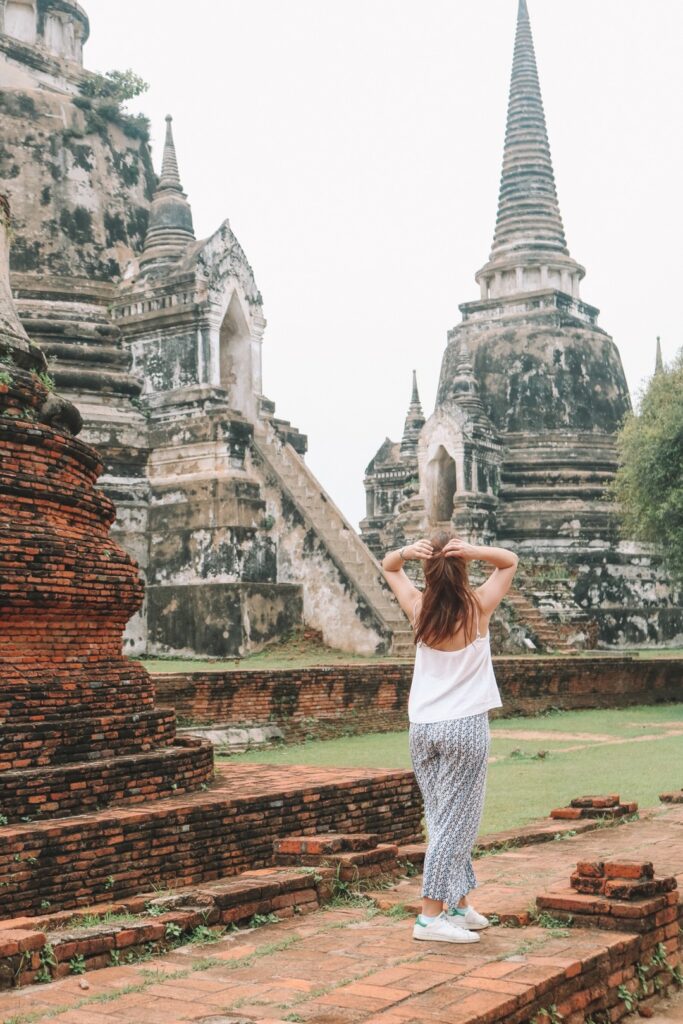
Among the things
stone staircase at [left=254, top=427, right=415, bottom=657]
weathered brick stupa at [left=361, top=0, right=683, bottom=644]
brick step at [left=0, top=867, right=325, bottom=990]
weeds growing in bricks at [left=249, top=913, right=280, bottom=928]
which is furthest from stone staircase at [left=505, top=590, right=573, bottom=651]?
weeds growing in bricks at [left=249, top=913, right=280, bottom=928]

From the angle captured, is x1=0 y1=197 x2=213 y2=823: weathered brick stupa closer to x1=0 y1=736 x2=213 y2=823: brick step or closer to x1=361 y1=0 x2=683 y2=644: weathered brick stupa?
x1=0 y1=736 x2=213 y2=823: brick step

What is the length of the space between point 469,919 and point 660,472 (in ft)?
47.1

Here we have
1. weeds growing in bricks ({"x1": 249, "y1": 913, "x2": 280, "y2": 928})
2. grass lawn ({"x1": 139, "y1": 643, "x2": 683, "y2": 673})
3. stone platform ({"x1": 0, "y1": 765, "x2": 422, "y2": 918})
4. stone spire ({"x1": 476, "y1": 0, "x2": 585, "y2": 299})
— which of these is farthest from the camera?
stone spire ({"x1": 476, "y1": 0, "x2": 585, "y2": 299})

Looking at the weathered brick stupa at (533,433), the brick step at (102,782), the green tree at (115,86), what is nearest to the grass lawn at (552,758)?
the brick step at (102,782)

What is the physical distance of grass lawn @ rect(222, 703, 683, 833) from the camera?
29.3 ft

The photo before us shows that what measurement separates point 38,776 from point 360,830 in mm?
1812

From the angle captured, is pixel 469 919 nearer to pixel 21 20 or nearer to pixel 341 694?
pixel 341 694

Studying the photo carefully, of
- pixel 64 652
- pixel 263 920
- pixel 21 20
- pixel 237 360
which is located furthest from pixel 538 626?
pixel 263 920

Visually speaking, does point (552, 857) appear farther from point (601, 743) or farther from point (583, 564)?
point (583, 564)

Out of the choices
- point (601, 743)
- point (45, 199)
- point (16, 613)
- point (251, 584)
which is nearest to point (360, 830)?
point (16, 613)

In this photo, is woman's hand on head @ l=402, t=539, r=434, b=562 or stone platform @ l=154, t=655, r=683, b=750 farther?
stone platform @ l=154, t=655, r=683, b=750

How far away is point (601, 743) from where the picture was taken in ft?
42.8

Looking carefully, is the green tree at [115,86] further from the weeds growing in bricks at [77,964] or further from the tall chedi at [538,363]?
the weeds growing in bricks at [77,964]

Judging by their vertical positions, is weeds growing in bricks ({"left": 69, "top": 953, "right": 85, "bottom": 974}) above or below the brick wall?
below
